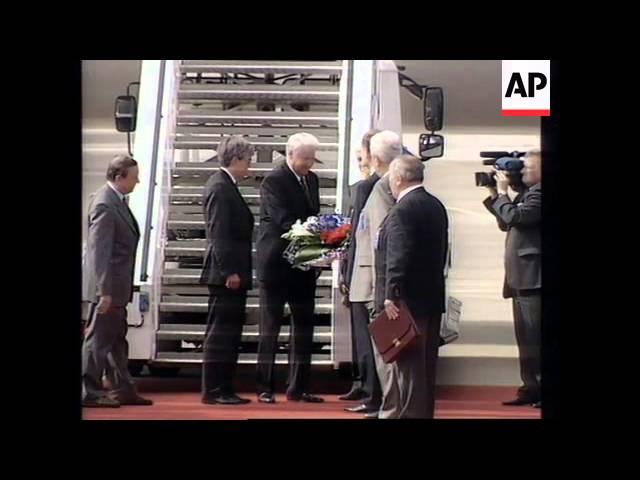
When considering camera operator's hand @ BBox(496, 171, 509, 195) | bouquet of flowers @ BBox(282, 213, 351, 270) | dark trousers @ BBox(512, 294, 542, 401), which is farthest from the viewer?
dark trousers @ BBox(512, 294, 542, 401)

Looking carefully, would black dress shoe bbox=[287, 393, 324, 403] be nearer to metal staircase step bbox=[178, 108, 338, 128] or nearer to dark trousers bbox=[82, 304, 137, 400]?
dark trousers bbox=[82, 304, 137, 400]

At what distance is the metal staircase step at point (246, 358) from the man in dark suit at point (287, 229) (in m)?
0.07

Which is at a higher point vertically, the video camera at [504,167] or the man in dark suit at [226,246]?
the video camera at [504,167]

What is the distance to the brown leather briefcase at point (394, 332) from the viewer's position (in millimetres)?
8906

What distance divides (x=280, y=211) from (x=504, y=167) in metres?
1.27

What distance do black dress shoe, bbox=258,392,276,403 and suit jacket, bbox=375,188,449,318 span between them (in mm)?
768

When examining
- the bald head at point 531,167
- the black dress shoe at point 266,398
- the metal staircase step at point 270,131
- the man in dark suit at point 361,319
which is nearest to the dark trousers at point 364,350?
the man in dark suit at point 361,319

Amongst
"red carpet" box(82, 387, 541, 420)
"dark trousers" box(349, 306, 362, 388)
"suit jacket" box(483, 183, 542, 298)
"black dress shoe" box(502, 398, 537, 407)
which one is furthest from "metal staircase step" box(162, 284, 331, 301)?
"black dress shoe" box(502, 398, 537, 407)

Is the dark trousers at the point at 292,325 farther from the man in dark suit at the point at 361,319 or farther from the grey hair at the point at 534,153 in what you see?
the grey hair at the point at 534,153

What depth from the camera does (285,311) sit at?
8945mm

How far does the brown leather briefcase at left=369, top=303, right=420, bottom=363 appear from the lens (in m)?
8.91
